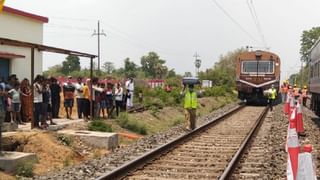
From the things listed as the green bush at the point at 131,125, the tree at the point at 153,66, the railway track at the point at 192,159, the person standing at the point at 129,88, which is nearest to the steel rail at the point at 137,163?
the railway track at the point at 192,159

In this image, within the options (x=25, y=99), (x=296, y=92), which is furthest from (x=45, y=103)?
(x=296, y=92)

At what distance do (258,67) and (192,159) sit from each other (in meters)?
23.0

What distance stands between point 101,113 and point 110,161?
10602 millimetres

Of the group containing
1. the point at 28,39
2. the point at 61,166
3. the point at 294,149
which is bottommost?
the point at 61,166

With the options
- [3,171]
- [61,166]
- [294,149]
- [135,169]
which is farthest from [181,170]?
[294,149]

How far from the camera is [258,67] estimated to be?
33.5 m

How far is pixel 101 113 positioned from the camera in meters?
21.6

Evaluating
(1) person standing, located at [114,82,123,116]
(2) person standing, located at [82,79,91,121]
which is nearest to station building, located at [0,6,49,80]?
(2) person standing, located at [82,79,91,121]

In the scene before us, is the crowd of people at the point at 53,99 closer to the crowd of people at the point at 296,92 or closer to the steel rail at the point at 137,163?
the steel rail at the point at 137,163

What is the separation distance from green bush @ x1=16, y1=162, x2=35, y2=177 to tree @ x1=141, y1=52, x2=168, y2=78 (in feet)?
271

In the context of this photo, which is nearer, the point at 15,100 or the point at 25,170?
the point at 25,170

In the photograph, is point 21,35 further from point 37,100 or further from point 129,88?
point 37,100

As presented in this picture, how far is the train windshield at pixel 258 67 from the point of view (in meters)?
33.3

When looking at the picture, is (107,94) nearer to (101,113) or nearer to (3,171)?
(101,113)
